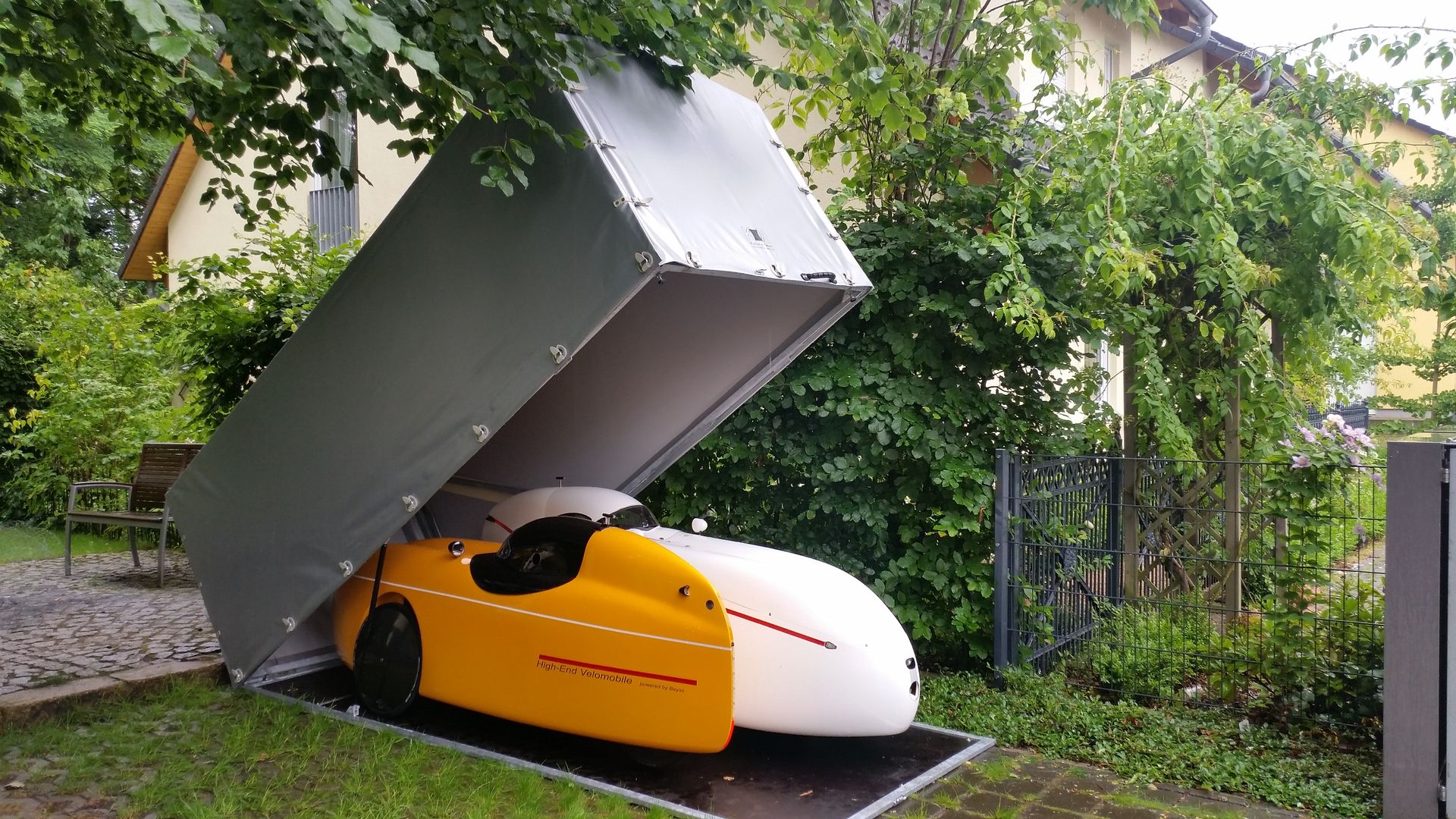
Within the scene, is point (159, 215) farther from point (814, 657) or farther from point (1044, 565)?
point (814, 657)

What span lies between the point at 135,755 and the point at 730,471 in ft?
11.1

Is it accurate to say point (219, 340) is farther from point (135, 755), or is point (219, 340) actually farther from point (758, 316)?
point (758, 316)

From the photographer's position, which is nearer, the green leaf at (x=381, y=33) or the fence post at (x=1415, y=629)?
the green leaf at (x=381, y=33)

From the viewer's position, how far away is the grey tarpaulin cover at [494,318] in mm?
4156

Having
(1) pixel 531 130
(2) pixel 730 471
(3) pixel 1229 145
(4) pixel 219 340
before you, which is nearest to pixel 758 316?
(2) pixel 730 471

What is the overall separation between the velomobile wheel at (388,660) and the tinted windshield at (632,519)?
1051 mm

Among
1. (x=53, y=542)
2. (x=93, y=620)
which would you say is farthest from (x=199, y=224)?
(x=93, y=620)

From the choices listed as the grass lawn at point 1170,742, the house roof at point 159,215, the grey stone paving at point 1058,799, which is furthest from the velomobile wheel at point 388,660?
the house roof at point 159,215

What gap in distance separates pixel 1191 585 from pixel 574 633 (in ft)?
13.0

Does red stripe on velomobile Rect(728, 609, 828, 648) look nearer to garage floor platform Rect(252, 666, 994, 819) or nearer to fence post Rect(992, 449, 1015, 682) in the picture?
garage floor platform Rect(252, 666, 994, 819)

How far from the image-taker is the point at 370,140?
13406mm

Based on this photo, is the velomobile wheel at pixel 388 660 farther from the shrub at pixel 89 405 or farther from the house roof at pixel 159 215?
the house roof at pixel 159 215

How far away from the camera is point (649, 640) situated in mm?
4270

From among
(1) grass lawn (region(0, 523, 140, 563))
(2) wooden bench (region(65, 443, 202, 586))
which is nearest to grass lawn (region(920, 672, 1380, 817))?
(2) wooden bench (region(65, 443, 202, 586))
